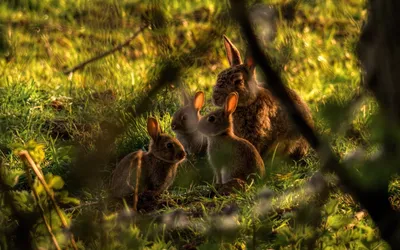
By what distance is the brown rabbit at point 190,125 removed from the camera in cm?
575

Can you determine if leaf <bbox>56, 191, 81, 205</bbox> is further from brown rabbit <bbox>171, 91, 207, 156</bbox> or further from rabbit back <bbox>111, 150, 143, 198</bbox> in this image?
brown rabbit <bbox>171, 91, 207, 156</bbox>

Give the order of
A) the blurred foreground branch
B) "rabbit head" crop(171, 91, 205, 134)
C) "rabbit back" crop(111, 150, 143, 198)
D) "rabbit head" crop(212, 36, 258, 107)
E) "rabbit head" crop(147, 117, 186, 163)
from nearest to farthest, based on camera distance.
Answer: the blurred foreground branch, "rabbit back" crop(111, 150, 143, 198), "rabbit head" crop(147, 117, 186, 163), "rabbit head" crop(212, 36, 258, 107), "rabbit head" crop(171, 91, 205, 134)

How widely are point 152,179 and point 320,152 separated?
3.45m

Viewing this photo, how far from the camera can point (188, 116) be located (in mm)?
5766

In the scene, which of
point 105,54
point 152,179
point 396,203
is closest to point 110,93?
point 105,54

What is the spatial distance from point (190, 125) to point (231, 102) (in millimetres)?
568

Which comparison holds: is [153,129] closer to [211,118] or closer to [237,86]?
[211,118]

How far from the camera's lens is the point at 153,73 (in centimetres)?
133

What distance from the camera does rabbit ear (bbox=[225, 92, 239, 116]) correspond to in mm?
5244

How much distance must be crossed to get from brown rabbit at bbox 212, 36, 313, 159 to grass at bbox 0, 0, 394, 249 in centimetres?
18

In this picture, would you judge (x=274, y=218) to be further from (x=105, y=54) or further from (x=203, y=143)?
(x=105, y=54)

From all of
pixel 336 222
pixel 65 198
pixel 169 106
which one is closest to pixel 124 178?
pixel 169 106

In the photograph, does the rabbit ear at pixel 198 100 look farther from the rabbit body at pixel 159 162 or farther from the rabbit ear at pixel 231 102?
the rabbit body at pixel 159 162

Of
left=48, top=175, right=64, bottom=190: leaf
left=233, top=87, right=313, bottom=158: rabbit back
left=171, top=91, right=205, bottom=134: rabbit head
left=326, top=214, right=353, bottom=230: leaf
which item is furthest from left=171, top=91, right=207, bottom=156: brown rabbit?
left=48, top=175, right=64, bottom=190: leaf
